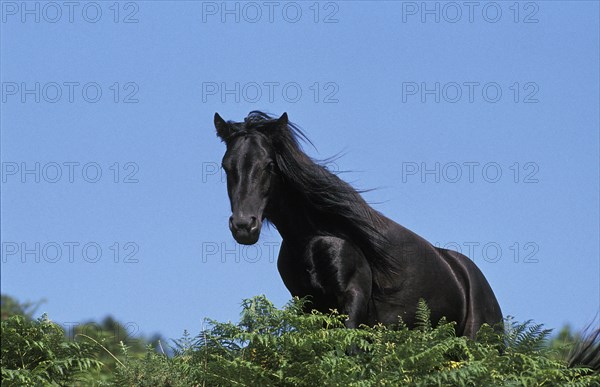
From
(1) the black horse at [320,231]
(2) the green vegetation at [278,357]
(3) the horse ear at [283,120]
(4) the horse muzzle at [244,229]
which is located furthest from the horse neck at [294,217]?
(2) the green vegetation at [278,357]

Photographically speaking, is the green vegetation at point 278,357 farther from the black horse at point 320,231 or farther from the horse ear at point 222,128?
the horse ear at point 222,128

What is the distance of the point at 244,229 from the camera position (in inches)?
315

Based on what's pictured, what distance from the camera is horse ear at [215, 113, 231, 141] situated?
8719 millimetres

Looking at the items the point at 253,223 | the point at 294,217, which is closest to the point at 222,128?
the point at 294,217

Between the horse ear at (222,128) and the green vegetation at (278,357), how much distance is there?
2.03m

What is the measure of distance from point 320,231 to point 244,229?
894 mm

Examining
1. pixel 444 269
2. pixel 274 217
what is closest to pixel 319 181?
pixel 274 217

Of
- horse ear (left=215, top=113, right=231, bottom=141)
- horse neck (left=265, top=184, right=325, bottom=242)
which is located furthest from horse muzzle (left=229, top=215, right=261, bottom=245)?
horse ear (left=215, top=113, right=231, bottom=141)

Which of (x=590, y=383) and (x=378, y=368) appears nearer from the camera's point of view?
(x=378, y=368)

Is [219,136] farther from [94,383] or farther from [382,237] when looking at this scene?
[94,383]

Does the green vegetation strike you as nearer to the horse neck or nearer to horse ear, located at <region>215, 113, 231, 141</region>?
the horse neck

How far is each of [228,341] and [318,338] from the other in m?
0.58

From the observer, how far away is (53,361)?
22.6 feet

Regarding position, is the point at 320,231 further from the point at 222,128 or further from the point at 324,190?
the point at 222,128
